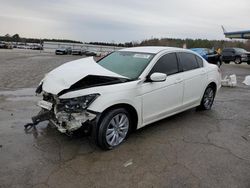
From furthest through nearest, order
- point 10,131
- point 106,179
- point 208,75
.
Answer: point 208,75, point 10,131, point 106,179

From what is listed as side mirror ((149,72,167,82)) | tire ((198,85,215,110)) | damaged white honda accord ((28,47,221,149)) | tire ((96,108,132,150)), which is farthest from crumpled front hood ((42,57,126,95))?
tire ((198,85,215,110))

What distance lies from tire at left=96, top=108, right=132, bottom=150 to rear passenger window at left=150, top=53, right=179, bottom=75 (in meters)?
1.04

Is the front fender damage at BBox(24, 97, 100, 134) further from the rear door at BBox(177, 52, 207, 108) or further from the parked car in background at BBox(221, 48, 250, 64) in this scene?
the parked car in background at BBox(221, 48, 250, 64)

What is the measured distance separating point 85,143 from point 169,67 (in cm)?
224

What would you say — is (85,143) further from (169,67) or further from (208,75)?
(208,75)

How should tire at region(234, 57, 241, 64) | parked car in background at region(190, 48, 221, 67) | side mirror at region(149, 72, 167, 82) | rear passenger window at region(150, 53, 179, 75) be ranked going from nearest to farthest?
side mirror at region(149, 72, 167, 82) < rear passenger window at region(150, 53, 179, 75) < parked car in background at region(190, 48, 221, 67) < tire at region(234, 57, 241, 64)

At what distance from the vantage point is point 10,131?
4.80 meters

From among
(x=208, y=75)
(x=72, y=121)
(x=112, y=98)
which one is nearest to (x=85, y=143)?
(x=72, y=121)

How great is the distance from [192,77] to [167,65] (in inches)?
32.5

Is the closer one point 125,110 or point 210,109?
point 125,110

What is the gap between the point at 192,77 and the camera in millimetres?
5699

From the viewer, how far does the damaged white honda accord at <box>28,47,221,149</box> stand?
13.0 ft

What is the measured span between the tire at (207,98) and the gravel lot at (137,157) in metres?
0.64

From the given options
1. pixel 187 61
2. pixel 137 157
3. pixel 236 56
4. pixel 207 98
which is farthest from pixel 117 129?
pixel 236 56
